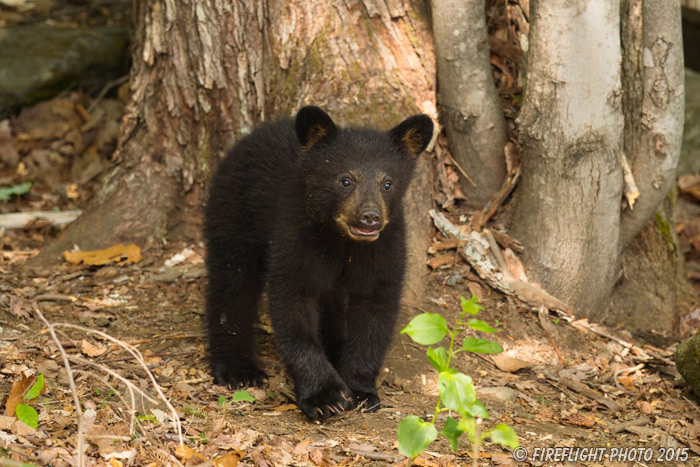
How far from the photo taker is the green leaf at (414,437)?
3.08 m

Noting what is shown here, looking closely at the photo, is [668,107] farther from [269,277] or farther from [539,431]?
[269,277]

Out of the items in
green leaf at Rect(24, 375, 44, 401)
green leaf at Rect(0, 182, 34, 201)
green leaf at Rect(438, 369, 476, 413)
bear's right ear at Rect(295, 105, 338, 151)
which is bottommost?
green leaf at Rect(24, 375, 44, 401)

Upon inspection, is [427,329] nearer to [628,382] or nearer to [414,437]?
[414,437]

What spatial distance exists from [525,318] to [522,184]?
101cm

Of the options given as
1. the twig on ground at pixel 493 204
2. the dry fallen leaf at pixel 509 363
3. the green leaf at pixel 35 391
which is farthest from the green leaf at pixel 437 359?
the twig on ground at pixel 493 204

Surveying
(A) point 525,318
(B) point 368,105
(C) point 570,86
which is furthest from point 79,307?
(C) point 570,86

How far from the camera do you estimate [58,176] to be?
852 centimetres

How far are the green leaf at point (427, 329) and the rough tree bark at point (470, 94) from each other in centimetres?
283

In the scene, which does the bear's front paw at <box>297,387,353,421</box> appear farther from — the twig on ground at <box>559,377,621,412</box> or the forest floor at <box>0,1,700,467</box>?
the twig on ground at <box>559,377,621,412</box>

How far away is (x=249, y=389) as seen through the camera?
4.93 meters

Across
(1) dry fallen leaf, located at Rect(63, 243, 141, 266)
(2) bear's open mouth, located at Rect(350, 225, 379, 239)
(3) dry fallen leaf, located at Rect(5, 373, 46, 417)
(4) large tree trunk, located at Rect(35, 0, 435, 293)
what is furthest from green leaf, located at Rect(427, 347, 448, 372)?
(1) dry fallen leaf, located at Rect(63, 243, 141, 266)

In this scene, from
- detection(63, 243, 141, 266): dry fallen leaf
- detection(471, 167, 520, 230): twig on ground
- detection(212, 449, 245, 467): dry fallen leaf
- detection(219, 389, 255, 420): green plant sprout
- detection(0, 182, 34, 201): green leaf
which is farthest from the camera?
detection(0, 182, 34, 201): green leaf

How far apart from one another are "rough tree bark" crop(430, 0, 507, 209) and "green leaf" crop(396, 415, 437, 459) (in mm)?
3123

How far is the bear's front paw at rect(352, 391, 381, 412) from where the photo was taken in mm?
4648
